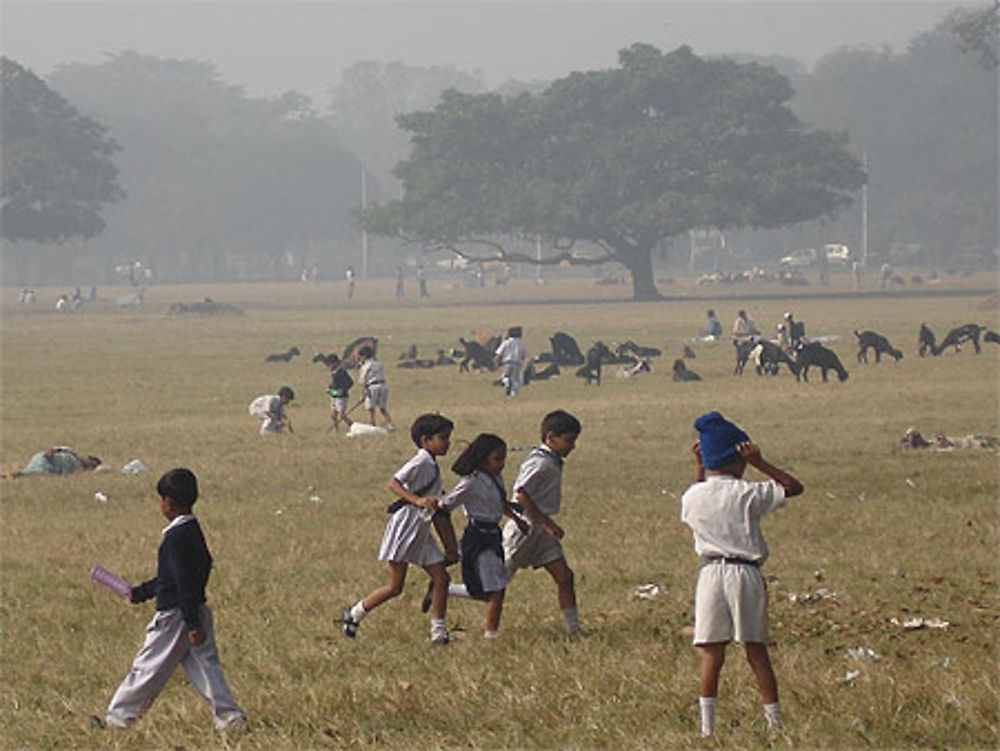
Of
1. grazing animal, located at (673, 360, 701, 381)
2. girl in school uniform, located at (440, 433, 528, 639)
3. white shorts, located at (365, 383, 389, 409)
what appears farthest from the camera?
grazing animal, located at (673, 360, 701, 381)

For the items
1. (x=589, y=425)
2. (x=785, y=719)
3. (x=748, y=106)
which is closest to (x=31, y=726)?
(x=785, y=719)

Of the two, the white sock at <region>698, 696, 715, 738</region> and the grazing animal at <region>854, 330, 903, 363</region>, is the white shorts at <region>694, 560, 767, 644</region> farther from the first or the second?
the grazing animal at <region>854, 330, 903, 363</region>

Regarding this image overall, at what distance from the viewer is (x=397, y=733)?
31.7 feet

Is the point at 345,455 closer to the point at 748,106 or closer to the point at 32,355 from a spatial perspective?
the point at 32,355

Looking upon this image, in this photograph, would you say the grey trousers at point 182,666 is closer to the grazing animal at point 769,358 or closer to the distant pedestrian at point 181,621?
the distant pedestrian at point 181,621

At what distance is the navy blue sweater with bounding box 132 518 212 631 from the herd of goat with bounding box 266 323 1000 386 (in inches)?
1082

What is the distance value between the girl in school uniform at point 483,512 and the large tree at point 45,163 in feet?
281

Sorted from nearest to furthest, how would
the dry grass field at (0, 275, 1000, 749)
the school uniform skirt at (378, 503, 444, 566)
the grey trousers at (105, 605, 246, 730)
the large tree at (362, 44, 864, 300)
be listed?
the grey trousers at (105, 605, 246, 730)
the dry grass field at (0, 275, 1000, 749)
the school uniform skirt at (378, 503, 444, 566)
the large tree at (362, 44, 864, 300)

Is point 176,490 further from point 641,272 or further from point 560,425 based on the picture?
point 641,272

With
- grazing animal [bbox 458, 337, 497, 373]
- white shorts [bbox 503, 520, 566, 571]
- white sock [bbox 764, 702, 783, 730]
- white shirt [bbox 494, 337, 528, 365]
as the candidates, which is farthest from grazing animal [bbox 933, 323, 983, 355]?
white sock [bbox 764, 702, 783, 730]

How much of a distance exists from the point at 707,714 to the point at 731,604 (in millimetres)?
555

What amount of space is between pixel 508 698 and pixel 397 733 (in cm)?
71

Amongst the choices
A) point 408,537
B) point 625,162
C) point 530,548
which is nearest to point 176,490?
point 408,537

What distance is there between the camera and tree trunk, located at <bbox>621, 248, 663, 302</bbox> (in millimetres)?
89312
